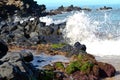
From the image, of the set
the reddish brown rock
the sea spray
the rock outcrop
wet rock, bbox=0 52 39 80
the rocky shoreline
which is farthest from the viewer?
the rock outcrop

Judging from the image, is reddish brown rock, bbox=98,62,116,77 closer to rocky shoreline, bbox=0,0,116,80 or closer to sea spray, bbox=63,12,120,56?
rocky shoreline, bbox=0,0,116,80

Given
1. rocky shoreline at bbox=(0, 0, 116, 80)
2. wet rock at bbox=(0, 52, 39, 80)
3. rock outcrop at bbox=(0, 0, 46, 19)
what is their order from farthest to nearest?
rock outcrop at bbox=(0, 0, 46, 19), rocky shoreline at bbox=(0, 0, 116, 80), wet rock at bbox=(0, 52, 39, 80)

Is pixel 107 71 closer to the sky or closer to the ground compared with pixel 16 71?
closer to the ground

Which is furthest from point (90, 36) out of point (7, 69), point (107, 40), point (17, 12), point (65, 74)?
point (17, 12)

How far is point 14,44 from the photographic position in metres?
26.6

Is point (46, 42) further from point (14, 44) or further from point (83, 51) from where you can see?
point (83, 51)

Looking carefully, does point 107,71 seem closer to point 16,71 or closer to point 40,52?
point 16,71

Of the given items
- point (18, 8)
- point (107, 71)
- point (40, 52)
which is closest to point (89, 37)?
point (40, 52)

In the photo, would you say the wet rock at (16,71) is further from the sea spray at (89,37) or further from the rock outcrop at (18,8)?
the rock outcrop at (18,8)

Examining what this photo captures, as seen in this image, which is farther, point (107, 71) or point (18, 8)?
point (18, 8)

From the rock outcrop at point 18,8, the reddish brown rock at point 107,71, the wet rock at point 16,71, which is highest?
the wet rock at point 16,71

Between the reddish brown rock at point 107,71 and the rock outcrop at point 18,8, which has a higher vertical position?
the reddish brown rock at point 107,71

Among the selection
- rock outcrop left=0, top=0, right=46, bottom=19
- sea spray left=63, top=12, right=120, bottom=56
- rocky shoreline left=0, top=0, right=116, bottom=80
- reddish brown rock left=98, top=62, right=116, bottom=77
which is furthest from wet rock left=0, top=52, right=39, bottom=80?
rock outcrop left=0, top=0, right=46, bottom=19

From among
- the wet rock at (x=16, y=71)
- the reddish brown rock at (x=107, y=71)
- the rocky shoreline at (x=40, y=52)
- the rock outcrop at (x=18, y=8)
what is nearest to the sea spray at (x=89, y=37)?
the rocky shoreline at (x=40, y=52)
